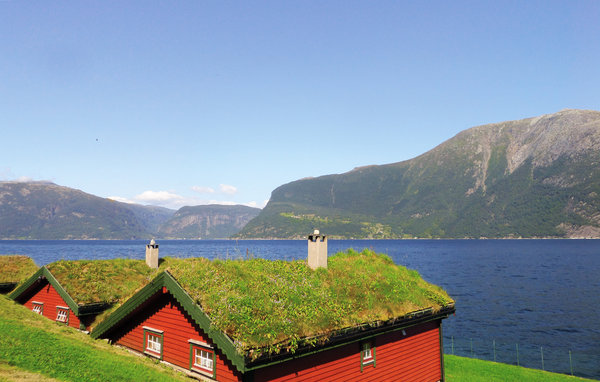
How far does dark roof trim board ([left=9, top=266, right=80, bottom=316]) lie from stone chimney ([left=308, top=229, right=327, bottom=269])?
1452 cm

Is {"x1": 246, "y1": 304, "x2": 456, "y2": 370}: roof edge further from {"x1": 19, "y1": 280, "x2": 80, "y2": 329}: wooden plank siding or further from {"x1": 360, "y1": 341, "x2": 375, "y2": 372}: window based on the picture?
{"x1": 19, "y1": 280, "x2": 80, "y2": 329}: wooden plank siding

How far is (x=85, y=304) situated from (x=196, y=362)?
12262mm

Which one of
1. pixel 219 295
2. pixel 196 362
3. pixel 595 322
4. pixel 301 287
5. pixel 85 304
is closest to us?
pixel 219 295

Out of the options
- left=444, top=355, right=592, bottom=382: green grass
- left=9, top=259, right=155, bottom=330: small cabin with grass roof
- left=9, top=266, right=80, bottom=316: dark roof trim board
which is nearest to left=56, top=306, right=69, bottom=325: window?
left=9, top=259, right=155, bottom=330: small cabin with grass roof

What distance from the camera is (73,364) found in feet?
42.6

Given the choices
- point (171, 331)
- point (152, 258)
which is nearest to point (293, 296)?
point (171, 331)

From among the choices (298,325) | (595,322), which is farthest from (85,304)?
(595,322)

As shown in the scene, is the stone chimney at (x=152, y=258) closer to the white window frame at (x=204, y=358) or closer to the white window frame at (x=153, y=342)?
the white window frame at (x=153, y=342)

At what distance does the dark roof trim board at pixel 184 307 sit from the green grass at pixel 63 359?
4.23 feet

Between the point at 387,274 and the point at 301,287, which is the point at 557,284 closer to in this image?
the point at 387,274

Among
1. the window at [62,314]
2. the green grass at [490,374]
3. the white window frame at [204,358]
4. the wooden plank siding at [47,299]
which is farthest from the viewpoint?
the green grass at [490,374]

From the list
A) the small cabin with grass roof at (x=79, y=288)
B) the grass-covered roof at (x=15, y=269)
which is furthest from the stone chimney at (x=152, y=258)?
the grass-covered roof at (x=15, y=269)

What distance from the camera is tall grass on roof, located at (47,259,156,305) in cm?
2314

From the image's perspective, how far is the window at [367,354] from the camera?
621 inches
